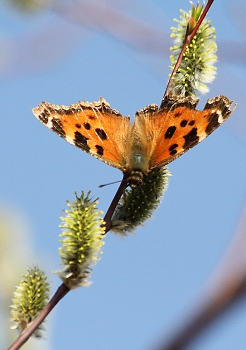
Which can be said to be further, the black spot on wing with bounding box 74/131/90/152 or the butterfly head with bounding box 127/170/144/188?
the black spot on wing with bounding box 74/131/90/152

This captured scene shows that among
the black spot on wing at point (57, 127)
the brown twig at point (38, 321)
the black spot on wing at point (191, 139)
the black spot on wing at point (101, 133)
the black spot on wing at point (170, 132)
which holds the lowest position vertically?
the brown twig at point (38, 321)

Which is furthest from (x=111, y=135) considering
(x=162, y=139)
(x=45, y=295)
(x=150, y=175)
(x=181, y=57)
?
(x=45, y=295)

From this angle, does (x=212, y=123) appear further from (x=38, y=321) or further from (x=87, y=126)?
(x=38, y=321)

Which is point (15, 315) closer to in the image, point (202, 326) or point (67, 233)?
point (67, 233)

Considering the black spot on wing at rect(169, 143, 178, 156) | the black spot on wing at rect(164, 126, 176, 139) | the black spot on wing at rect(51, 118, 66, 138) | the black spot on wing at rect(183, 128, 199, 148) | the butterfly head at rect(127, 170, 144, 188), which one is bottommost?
the butterfly head at rect(127, 170, 144, 188)

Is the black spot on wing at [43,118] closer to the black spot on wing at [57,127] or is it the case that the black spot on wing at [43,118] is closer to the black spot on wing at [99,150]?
the black spot on wing at [57,127]

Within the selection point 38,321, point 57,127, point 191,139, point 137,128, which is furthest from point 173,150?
point 38,321

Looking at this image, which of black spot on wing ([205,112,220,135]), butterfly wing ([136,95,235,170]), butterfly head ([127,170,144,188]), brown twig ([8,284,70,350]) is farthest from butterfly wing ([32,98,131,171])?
brown twig ([8,284,70,350])

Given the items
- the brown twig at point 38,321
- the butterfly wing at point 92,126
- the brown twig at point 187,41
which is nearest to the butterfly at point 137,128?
the butterfly wing at point 92,126

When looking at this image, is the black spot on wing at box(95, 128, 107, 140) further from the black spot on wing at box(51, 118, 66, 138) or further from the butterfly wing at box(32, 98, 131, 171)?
the black spot on wing at box(51, 118, 66, 138)
